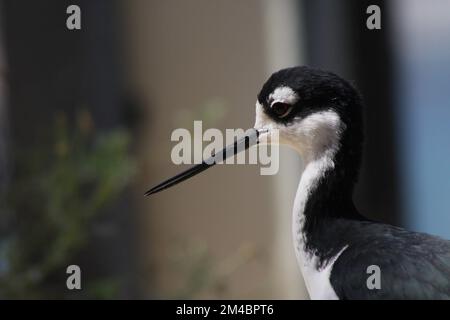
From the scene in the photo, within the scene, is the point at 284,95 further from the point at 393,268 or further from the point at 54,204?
the point at 54,204

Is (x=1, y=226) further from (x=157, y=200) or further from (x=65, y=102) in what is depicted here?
(x=157, y=200)

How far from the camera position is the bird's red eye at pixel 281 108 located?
1.54m

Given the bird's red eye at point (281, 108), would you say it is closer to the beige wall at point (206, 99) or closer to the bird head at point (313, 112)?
the bird head at point (313, 112)

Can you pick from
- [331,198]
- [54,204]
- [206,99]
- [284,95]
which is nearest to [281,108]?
[284,95]

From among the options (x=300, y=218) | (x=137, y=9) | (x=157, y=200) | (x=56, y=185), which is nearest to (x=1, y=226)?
(x=56, y=185)

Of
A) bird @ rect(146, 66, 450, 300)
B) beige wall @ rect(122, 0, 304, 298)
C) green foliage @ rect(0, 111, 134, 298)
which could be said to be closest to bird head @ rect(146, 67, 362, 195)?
bird @ rect(146, 66, 450, 300)

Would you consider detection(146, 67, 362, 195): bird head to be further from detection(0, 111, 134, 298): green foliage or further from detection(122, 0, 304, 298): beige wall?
detection(122, 0, 304, 298): beige wall

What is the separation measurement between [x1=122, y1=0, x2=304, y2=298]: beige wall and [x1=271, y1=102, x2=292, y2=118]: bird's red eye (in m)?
1.31

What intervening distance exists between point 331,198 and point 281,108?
16 cm

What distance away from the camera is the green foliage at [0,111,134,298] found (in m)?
2.15

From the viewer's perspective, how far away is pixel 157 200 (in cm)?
302

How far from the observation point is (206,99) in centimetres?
297

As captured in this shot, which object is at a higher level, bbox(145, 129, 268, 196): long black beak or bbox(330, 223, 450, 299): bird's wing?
bbox(145, 129, 268, 196): long black beak
